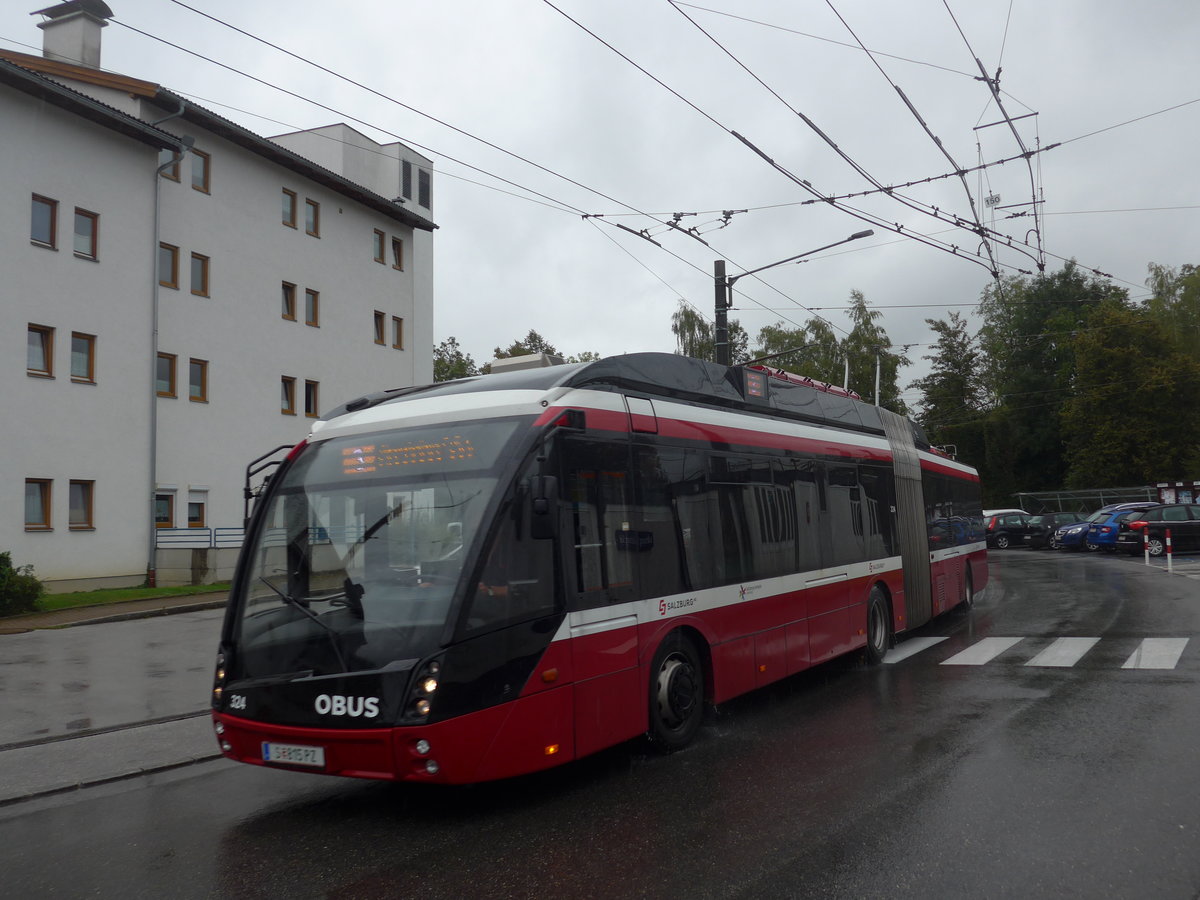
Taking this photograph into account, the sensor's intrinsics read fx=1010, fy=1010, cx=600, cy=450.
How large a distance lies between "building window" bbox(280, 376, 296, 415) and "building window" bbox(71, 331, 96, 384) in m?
6.80

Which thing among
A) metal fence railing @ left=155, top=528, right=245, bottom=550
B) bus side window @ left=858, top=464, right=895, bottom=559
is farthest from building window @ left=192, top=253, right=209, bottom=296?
bus side window @ left=858, top=464, right=895, bottom=559

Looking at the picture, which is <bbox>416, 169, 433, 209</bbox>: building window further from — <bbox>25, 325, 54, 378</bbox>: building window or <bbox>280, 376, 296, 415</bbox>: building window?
<bbox>25, 325, 54, 378</bbox>: building window

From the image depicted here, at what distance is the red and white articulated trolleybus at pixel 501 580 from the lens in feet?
18.0

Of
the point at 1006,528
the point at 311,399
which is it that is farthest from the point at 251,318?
the point at 1006,528

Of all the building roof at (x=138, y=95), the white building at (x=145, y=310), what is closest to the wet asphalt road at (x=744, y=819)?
the white building at (x=145, y=310)

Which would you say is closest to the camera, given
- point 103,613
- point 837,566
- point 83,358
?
point 837,566

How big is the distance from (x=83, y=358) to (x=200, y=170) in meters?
6.80

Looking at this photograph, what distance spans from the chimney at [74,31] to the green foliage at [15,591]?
1509 centimetres

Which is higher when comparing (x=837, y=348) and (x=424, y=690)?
(x=837, y=348)

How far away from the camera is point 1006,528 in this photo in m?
43.3

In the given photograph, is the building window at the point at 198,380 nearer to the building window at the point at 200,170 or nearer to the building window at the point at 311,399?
the building window at the point at 311,399

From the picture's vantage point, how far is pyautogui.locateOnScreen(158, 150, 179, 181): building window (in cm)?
2572

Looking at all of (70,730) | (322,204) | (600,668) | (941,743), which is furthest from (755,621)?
(322,204)

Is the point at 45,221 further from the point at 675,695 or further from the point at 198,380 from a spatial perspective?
the point at 675,695
